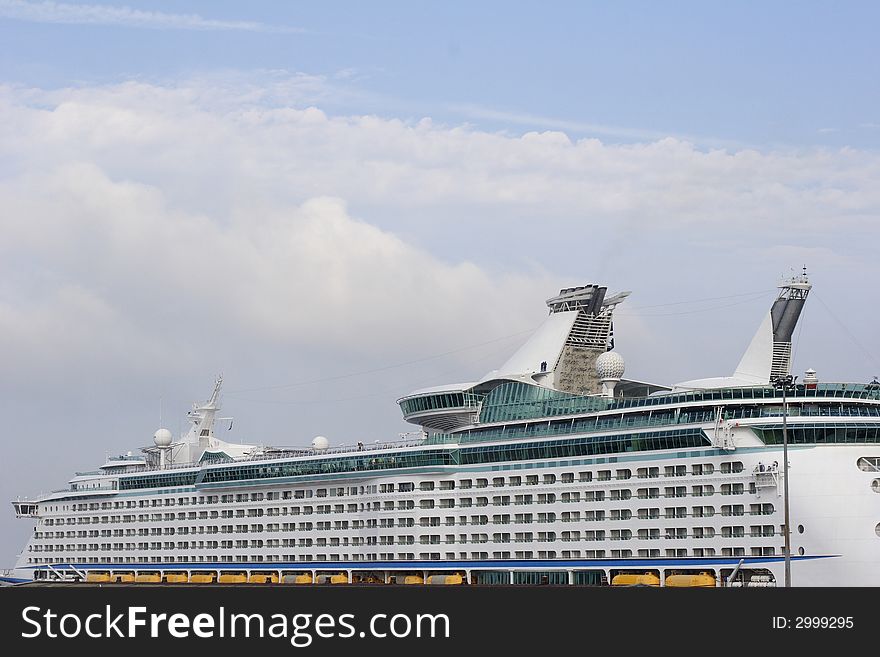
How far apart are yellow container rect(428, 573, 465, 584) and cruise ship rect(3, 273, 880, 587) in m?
0.16

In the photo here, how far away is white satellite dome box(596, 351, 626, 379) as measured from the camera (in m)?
81.5

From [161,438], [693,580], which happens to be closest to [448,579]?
[693,580]

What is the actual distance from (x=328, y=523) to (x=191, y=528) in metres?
17.3

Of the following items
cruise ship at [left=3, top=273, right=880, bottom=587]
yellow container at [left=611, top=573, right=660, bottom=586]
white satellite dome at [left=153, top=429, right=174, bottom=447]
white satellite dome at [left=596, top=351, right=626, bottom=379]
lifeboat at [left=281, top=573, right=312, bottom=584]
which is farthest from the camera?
white satellite dome at [left=153, top=429, right=174, bottom=447]

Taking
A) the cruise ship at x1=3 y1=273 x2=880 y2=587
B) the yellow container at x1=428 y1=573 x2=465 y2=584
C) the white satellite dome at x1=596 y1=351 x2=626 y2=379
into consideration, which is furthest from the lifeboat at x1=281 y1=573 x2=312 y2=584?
the white satellite dome at x1=596 y1=351 x2=626 y2=379

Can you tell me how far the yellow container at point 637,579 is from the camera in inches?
2822

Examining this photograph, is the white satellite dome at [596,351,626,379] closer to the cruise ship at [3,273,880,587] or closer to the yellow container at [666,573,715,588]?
the cruise ship at [3,273,880,587]

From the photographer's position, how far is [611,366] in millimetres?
81500

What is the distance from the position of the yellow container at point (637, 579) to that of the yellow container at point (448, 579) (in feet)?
39.8

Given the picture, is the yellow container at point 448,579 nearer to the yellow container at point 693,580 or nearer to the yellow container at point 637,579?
the yellow container at point 637,579

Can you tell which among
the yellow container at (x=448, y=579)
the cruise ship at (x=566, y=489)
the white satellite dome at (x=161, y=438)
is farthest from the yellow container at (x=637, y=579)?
the white satellite dome at (x=161, y=438)

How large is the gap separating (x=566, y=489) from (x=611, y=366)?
8.80m
